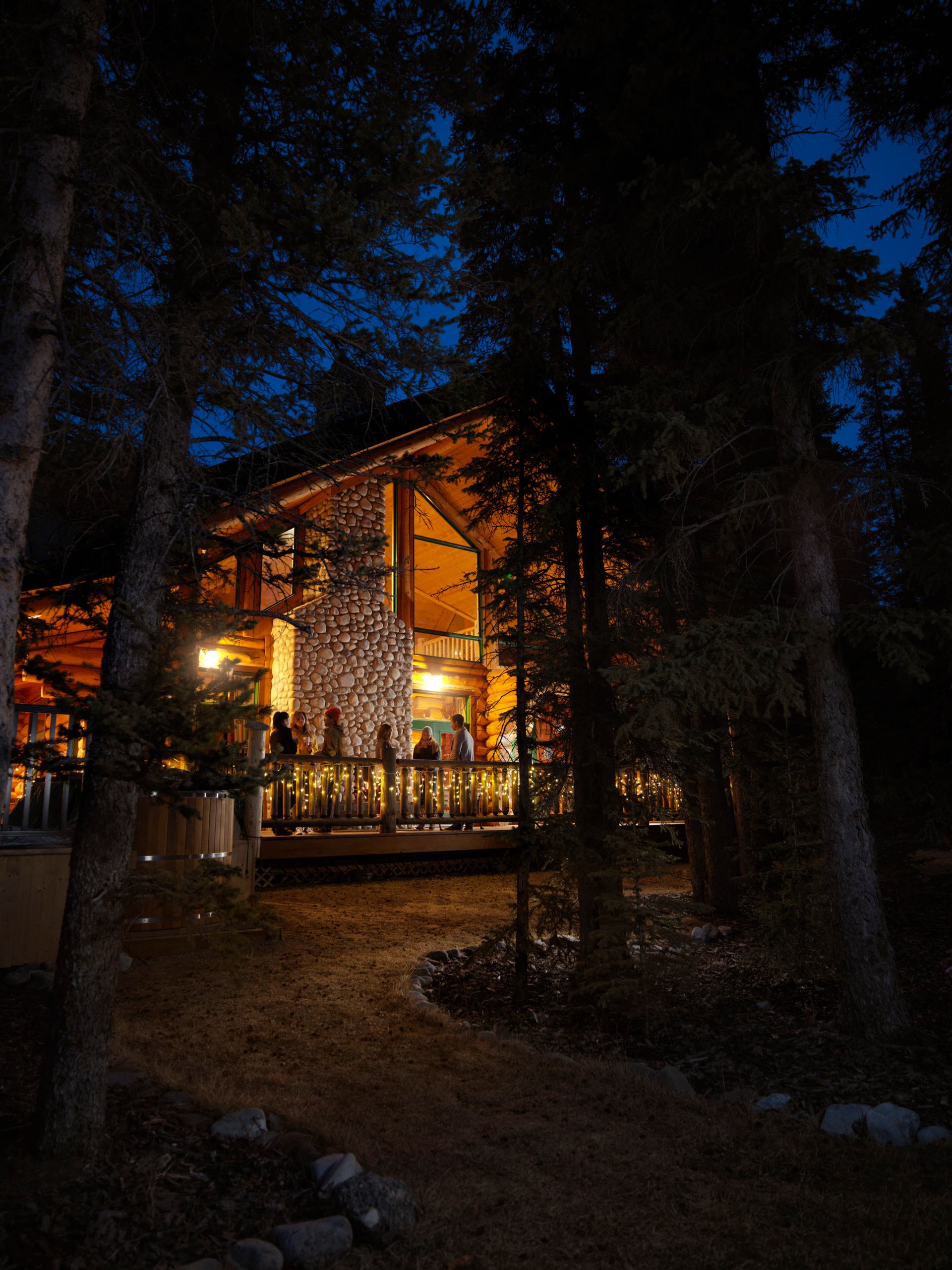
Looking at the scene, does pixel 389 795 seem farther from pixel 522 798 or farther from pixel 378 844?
pixel 522 798

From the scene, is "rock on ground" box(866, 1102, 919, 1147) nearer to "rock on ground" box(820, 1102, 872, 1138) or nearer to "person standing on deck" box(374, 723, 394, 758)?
"rock on ground" box(820, 1102, 872, 1138)

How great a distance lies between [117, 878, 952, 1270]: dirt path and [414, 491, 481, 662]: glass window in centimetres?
1263

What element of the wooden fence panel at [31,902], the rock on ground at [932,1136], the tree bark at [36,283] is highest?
the tree bark at [36,283]

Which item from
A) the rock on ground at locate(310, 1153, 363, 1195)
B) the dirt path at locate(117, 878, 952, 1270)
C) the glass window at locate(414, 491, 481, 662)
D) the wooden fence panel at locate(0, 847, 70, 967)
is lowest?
the dirt path at locate(117, 878, 952, 1270)

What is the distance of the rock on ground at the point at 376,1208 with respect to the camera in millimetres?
2822

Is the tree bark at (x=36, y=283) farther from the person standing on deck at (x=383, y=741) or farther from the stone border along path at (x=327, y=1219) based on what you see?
the person standing on deck at (x=383, y=741)

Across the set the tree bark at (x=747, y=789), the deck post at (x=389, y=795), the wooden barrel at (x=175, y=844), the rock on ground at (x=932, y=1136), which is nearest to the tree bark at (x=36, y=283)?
the wooden barrel at (x=175, y=844)

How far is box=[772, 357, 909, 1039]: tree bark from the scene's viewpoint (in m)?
5.11

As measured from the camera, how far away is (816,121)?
22.0ft

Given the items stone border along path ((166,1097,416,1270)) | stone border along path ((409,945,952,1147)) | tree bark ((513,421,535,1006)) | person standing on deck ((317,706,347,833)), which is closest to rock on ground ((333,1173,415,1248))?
stone border along path ((166,1097,416,1270))

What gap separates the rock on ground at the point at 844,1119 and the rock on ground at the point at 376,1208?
2.12 meters

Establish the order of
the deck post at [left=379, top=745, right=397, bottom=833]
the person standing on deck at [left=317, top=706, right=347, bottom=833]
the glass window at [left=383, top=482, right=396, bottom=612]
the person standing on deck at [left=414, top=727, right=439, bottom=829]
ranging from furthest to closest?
1. the glass window at [left=383, top=482, right=396, bottom=612]
2. the person standing on deck at [left=414, top=727, right=439, bottom=829]
3. the deck post at [left=379, top=745, right=397, bottom=833]
4. the person standing on deck at [left=317, top=706, right=347, bottom=833]

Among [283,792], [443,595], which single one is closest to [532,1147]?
[283,792]

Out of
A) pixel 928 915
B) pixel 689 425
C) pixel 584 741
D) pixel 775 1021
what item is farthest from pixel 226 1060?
pixel 928 915
